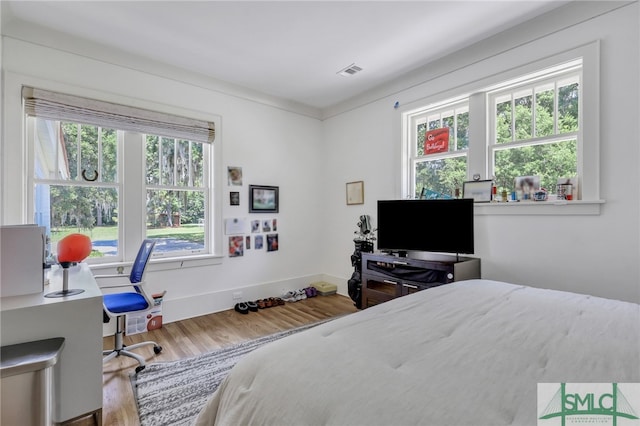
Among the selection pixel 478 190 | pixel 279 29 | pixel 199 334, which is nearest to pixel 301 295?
pixel 199 334

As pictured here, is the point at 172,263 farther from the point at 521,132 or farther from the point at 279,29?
the point at 521,132

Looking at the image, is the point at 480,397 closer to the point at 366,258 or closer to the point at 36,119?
the point at 366,258

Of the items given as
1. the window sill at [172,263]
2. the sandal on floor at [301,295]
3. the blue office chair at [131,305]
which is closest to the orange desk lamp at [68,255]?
the blue office chair at [131,305]

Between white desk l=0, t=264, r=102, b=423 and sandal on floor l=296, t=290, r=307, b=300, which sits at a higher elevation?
white desk l=0, t=264, r=102, b=423

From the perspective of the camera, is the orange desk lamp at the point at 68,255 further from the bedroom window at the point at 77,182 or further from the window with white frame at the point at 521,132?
the window with white frame at the point at 521,132

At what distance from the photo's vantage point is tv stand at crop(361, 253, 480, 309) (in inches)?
108

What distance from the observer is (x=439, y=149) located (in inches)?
132

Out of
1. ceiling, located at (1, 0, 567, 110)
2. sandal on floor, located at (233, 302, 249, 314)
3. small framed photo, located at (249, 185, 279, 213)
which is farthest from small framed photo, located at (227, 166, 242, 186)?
sandal on floor, located at (233, 302, 249, 314)

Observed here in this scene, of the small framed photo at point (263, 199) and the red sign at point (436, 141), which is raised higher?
the red sign at point (436, 141)

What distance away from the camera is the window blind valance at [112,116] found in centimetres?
261

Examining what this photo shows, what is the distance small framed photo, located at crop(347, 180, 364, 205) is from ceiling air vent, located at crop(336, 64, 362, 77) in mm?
1390

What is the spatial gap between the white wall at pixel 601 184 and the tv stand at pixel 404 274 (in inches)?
13.7

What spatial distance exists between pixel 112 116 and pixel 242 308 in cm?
251

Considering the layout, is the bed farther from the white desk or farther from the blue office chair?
the blue office chair
